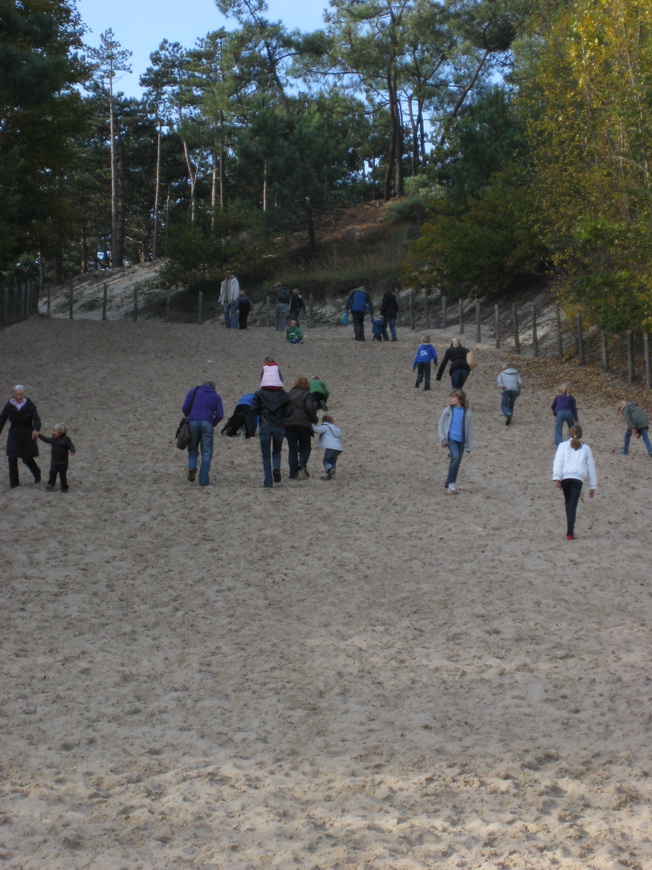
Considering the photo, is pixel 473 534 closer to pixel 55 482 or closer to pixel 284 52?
pixel 55 482

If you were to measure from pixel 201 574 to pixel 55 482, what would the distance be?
5318 millimetres

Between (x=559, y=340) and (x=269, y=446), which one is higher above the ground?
(x=559, y=340)

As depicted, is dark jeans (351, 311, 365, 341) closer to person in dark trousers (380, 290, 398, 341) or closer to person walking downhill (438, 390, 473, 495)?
person in dark trousers (380, 290, 398, 341)

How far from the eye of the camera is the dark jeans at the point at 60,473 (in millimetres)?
17031

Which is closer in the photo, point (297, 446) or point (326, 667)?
point (326, 667)

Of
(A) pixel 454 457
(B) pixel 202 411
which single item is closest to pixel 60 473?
(B) pixel 202 411

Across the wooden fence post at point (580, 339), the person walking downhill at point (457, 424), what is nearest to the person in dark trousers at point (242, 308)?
the wooden fence post at point (580, 339)

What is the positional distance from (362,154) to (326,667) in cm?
6063

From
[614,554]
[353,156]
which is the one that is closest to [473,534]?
[614,554]

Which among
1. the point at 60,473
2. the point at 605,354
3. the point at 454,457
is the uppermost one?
the point at 605,354

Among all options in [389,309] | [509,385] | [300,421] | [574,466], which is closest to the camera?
[574,466]

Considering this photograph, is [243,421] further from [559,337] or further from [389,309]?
[389,309]

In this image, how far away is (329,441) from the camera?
18047 mm

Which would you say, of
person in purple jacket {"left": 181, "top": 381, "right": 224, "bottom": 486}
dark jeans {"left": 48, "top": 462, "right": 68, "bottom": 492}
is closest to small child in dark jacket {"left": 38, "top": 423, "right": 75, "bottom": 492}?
dark jeans {"left": 48, "top": 462, "right": 68, "bottom": 492}
